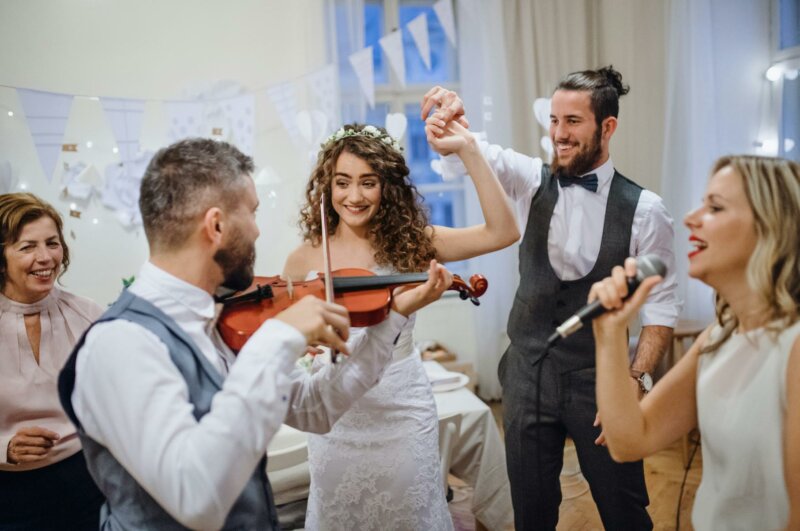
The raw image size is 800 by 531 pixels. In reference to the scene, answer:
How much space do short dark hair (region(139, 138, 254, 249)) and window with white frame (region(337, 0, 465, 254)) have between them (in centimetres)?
356

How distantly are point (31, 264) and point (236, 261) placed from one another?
1.09 metres

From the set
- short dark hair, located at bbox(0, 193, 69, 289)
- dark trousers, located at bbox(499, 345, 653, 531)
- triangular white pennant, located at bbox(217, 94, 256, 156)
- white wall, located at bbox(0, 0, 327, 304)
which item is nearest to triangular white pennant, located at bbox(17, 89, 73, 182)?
white wall, located at bbox(0, 0, 327, 304)

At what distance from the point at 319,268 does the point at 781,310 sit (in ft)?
4.44

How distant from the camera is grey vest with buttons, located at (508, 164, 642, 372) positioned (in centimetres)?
201

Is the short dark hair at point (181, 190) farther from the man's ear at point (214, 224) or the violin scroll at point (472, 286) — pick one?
the violin scroll at point (472, 286)

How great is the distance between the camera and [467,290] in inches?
69.8

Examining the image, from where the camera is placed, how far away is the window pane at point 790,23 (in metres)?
4.30

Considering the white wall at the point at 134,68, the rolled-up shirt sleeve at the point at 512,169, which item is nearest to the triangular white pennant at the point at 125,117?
the white wall at the point at 134,68

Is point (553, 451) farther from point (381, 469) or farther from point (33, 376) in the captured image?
point (33, 376)

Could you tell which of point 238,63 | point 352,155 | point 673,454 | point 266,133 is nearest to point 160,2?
point 238,63

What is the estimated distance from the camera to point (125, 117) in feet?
13.5

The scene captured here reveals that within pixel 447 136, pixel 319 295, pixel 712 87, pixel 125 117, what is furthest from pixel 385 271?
pixel 712 87

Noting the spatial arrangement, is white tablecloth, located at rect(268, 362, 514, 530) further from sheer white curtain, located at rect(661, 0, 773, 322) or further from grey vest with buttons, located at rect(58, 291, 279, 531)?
sheer white curtain, located at rect(661, 0, 773, 322)

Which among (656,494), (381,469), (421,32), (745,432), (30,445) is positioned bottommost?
(656,494)
